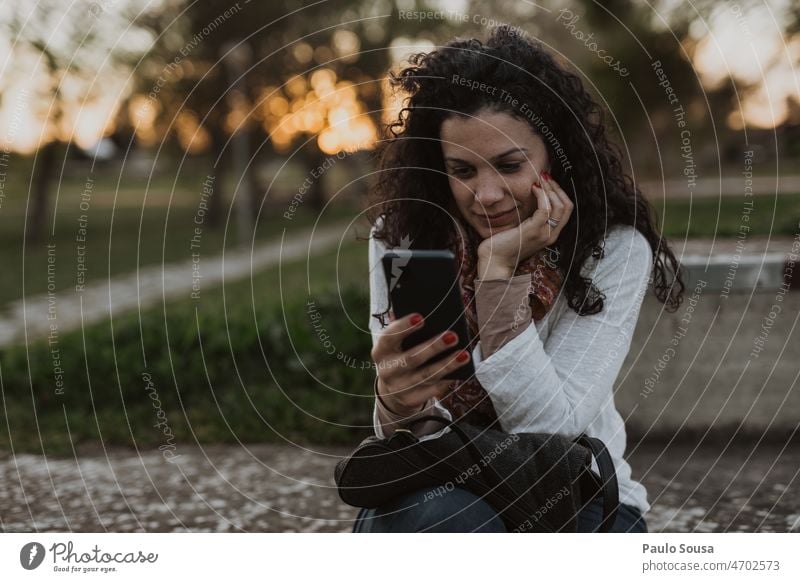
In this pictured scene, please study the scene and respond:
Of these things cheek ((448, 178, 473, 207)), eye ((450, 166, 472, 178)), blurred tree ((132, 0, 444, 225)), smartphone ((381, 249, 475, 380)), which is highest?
blurred tree ((132, 0, 444, 225))

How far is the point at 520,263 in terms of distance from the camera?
194 centimetres

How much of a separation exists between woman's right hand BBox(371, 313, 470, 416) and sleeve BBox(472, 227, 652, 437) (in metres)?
0.12

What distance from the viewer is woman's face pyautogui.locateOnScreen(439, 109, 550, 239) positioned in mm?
1868

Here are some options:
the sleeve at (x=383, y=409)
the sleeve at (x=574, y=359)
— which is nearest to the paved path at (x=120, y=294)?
the sleeve at (x=383, y=409)

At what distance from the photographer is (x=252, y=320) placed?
488 cm

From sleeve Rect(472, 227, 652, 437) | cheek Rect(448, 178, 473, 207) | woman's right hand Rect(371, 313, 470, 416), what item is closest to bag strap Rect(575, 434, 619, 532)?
sleeve Rect(472, 227, 652, 437)

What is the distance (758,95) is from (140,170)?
42.0 metres

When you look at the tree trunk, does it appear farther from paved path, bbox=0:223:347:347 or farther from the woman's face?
the woman's face

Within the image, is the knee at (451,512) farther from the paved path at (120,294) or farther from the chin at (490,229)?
the paved path at (120,294)

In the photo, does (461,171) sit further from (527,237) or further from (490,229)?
(527,237)

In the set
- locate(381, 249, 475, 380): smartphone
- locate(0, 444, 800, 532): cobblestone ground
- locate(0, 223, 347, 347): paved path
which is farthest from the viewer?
locate(0, 223, 347, 347): paved path
